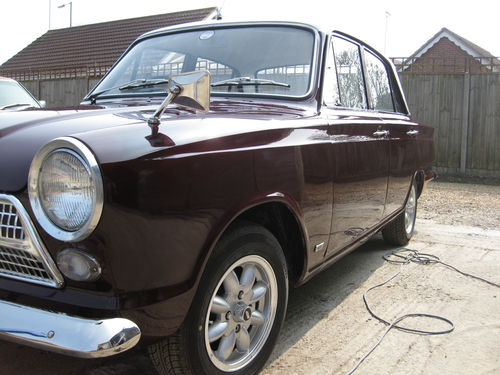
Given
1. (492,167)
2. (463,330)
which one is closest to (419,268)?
(463,330)

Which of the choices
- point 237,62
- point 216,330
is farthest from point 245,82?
point 216,330

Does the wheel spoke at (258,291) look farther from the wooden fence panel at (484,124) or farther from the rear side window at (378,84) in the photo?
the wooden fence panel at (484,124)

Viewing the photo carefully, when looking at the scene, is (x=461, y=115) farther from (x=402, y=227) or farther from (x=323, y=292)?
(x=323, y=292)

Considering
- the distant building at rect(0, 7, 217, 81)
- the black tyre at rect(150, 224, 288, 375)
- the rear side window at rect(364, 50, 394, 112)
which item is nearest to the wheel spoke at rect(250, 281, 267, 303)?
the black tyre at rect(150, 224, 288, 375)

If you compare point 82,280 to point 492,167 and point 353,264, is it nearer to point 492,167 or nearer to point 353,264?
point 353,264

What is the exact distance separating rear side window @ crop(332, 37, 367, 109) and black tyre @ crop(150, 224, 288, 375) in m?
1.44

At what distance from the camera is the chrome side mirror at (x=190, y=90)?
1714 mm

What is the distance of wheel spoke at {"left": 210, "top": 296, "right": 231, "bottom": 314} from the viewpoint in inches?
77.7

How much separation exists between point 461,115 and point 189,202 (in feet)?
31.9

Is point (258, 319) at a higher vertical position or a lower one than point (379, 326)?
higher

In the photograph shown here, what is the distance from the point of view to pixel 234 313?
2.09 m

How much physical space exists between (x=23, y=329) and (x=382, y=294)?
8.37ft

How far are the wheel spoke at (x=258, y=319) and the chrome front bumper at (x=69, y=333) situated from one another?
0.75 metres

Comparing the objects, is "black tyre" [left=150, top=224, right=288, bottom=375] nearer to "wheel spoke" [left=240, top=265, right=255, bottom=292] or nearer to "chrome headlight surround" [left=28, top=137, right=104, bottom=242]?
"wheel spoke" [left=240, top=265, right=255, bottom=292]
